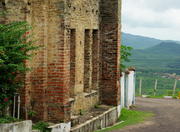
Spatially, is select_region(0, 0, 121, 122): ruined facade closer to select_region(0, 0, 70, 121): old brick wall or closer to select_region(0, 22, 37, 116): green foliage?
select_region(0, 0, 70, 121): old brick wall

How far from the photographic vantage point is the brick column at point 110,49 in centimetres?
1756

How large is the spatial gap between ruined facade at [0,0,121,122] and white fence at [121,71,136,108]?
4.35m

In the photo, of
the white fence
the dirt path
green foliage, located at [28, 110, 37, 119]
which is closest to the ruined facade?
green foliage, located at [28, 110, 37, 119]

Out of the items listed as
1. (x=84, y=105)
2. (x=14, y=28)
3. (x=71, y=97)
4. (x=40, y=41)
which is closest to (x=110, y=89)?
(x=84, y=105)

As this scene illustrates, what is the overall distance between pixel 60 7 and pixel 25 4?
1.08m

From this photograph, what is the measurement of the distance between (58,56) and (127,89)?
9864 millimetres

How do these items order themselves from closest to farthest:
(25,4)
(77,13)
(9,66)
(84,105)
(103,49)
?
(9,66)
(25,4)
(77,13)
(84,105)
(103,49)

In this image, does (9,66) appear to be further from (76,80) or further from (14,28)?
(76,80)

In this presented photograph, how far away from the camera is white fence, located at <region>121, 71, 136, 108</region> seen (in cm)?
2133

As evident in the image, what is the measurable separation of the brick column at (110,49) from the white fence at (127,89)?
10.4 feet

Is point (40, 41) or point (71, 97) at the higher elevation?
point (40, 41)

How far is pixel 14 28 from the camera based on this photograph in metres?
10.7

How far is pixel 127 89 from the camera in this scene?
2244 cm

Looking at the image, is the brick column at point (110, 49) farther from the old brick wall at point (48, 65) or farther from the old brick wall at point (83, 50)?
the old brick wall at point (48, 65)
